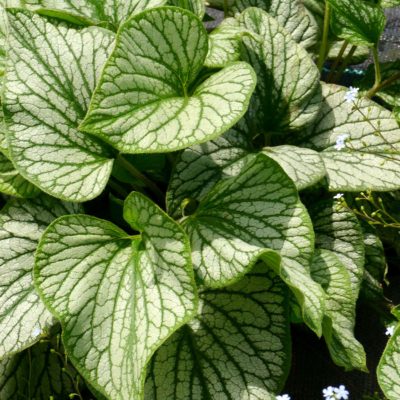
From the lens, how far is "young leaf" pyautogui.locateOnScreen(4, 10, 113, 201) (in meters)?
1.08

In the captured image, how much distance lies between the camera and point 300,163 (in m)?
1.20

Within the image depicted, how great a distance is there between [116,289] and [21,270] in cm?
20

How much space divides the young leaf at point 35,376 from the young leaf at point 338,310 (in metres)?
0.50

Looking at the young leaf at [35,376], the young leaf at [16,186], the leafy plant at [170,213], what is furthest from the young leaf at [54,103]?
the young leaf at [35,376]

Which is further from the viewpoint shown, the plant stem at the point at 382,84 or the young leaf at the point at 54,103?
the plant stem at the point at 382,84

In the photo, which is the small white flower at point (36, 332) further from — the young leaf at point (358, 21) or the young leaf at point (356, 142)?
the young leaf at point (358, 21)

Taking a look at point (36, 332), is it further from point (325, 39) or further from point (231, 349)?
point (325, 39)

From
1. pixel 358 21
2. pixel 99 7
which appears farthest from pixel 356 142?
pixel 99 7

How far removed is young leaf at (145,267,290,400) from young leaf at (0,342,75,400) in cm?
21

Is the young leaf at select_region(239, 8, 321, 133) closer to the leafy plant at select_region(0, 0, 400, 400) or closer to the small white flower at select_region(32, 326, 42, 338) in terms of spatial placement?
the leafy plant at select_region(0, 0, 400, 400)

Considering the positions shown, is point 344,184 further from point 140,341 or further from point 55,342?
point 55,342

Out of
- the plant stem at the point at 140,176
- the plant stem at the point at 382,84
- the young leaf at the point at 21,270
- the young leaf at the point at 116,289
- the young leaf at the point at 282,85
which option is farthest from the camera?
the plant stem at the point at 382,84

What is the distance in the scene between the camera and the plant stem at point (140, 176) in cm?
120

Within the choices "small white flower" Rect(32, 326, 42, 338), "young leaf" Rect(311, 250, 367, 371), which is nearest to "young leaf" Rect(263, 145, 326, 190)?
"young leaf" Rect(311, 250, 367, 371)
